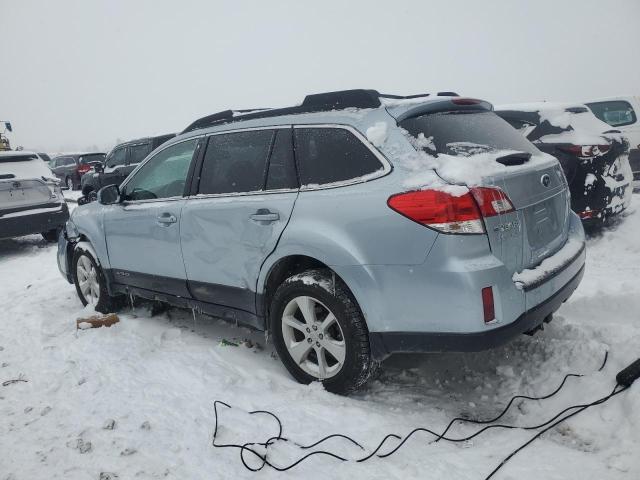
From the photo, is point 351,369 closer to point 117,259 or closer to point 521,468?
point 521,468

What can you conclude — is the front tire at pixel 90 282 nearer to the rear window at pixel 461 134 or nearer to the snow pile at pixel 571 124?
the rear window at pixel 461 134

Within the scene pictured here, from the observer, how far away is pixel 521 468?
218 cm

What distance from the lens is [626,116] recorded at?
9227mm

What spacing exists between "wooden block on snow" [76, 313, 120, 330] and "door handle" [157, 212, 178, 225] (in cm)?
126

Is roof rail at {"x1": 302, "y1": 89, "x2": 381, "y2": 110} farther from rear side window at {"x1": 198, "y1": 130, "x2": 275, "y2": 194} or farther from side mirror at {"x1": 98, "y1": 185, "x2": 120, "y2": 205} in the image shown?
side mirror at {"x1": 98, "y1": 185, "x2": 120, "y2": 205}

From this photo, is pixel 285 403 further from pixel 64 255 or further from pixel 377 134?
pixel 64 255

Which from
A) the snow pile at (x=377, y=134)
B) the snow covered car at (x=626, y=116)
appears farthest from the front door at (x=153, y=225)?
the snow covered car at (x=626, y=116)

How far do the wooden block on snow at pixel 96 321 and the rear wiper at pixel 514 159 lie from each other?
12.2 feet

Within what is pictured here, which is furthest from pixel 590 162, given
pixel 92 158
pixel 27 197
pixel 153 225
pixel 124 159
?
pixel 92 158

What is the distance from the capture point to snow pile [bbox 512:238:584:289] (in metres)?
2.51

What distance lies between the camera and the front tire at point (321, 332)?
2742mm

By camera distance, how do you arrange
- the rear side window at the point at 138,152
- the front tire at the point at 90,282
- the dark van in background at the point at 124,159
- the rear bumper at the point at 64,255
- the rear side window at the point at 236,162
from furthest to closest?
1. the rear side window at the point at 138,152
2. the dark van in background at the point at 124,159
3. the rear bumper at the point at 64,255
4. the front tire at the point at 90,282
5. the rear side window at the point at 236,162

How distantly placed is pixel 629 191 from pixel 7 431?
654cm

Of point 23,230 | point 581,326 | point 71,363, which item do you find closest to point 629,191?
point 581,326
